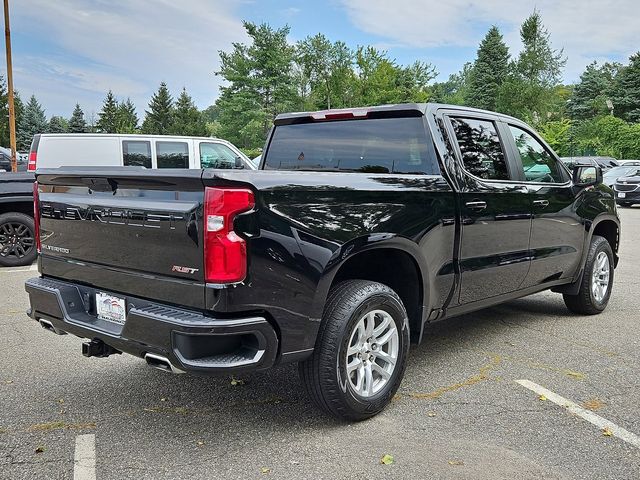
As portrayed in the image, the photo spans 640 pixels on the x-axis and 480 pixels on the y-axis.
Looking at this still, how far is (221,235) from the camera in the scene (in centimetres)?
274

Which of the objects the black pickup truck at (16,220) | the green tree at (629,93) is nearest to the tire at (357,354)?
the black pickup truck at (16,220)

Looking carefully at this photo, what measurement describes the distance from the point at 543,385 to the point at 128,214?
9.55ft

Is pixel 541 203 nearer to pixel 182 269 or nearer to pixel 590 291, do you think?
pixel 590 291

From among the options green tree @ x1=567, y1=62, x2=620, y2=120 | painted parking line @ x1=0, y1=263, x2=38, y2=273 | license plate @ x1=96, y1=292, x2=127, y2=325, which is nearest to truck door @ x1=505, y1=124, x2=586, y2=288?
license plate @ x1=96, y1=292, x2=127, y2=325

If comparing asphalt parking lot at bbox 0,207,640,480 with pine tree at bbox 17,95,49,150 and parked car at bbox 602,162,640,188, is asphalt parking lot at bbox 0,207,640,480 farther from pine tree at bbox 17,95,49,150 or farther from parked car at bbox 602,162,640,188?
pine tree at bbox 17,95,49,150

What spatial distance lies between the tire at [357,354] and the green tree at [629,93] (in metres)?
59.6

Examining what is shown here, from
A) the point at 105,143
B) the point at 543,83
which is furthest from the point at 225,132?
the point at 105,143

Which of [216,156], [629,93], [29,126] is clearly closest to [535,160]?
[216,156]

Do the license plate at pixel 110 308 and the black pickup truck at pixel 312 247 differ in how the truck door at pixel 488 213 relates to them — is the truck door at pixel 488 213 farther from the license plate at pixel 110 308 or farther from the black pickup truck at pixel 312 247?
the license plate at pixel 110 308

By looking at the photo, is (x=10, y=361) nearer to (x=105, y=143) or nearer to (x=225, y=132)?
(x=105, y=143)

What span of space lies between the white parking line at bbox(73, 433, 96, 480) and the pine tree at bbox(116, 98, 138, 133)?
7053 centimetres

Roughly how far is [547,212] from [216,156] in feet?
25.4

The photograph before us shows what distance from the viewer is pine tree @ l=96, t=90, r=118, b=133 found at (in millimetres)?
77875

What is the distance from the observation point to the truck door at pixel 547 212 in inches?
190
